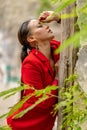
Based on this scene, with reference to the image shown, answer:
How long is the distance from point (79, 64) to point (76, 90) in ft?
0.58

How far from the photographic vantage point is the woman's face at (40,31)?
2963 millimetres

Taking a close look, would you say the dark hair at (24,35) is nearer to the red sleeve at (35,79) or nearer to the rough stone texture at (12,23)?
the red sleeve at (35,79)

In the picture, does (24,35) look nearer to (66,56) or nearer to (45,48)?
(45,48)

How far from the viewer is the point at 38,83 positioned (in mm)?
2873

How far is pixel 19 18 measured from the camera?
13141 millimetres

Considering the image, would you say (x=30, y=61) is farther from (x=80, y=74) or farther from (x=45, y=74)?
(x=80, y=74)

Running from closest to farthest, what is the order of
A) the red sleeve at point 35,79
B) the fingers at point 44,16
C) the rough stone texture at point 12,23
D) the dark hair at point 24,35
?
the red sleeve at point 35,79, the fingers at point 44,16, the dark hair at point 24,35, the rough stone texture at point 12,23

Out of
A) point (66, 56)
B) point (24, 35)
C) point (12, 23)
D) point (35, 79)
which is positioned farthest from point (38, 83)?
point (12, 23)

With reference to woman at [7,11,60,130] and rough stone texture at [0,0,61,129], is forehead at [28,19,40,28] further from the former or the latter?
rough stone texture at [0,0,61,129]

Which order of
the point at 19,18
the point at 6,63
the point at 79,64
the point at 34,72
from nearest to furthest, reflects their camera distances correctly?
1. the point at 79,64
2. the point at 34,72
3. the point at 6,63
4. the point at 19,18

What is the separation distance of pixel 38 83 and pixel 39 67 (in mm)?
112

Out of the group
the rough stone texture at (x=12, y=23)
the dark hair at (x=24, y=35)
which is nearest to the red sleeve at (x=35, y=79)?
the dark hair at (x=24, y=35)

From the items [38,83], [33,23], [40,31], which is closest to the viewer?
[38,83]

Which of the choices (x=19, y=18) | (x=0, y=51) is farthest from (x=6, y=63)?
(x=19, y=18)
